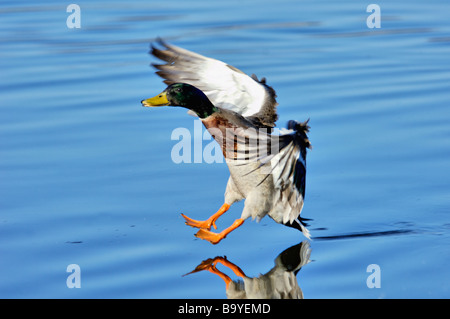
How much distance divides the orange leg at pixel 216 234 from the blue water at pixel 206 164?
0.18 ft

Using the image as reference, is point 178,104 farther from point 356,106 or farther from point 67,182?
point 356,106

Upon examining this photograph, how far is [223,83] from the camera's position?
539cm

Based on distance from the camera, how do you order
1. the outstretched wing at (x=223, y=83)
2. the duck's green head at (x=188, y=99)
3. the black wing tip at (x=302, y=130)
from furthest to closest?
the outstretched wing at (x=223, y=83)
the duck's green head at (x=188, y=99)
the black wing tip at (x=302, y=130)

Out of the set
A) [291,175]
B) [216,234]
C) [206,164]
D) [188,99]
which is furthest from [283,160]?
[206,164]

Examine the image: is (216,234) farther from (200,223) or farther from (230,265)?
(230,265)

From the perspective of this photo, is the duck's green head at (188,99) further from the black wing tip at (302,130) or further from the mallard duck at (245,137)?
the black wing tip at (302,130)

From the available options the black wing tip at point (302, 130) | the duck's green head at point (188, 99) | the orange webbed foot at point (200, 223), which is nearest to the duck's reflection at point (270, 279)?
the orange webbed foot at point (200, 223)

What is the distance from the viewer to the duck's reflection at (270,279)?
4.09m

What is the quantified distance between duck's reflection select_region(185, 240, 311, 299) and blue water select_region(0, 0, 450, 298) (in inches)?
1.8

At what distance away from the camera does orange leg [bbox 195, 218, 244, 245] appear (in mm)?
4699

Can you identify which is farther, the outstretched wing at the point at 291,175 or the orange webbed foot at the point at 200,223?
the orange webbed foot at the point at 200,223

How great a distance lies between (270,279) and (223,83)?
1663 millimetres

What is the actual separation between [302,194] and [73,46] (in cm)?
574

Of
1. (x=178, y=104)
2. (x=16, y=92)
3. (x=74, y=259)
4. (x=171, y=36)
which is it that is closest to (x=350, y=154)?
(x=178, y=104)
